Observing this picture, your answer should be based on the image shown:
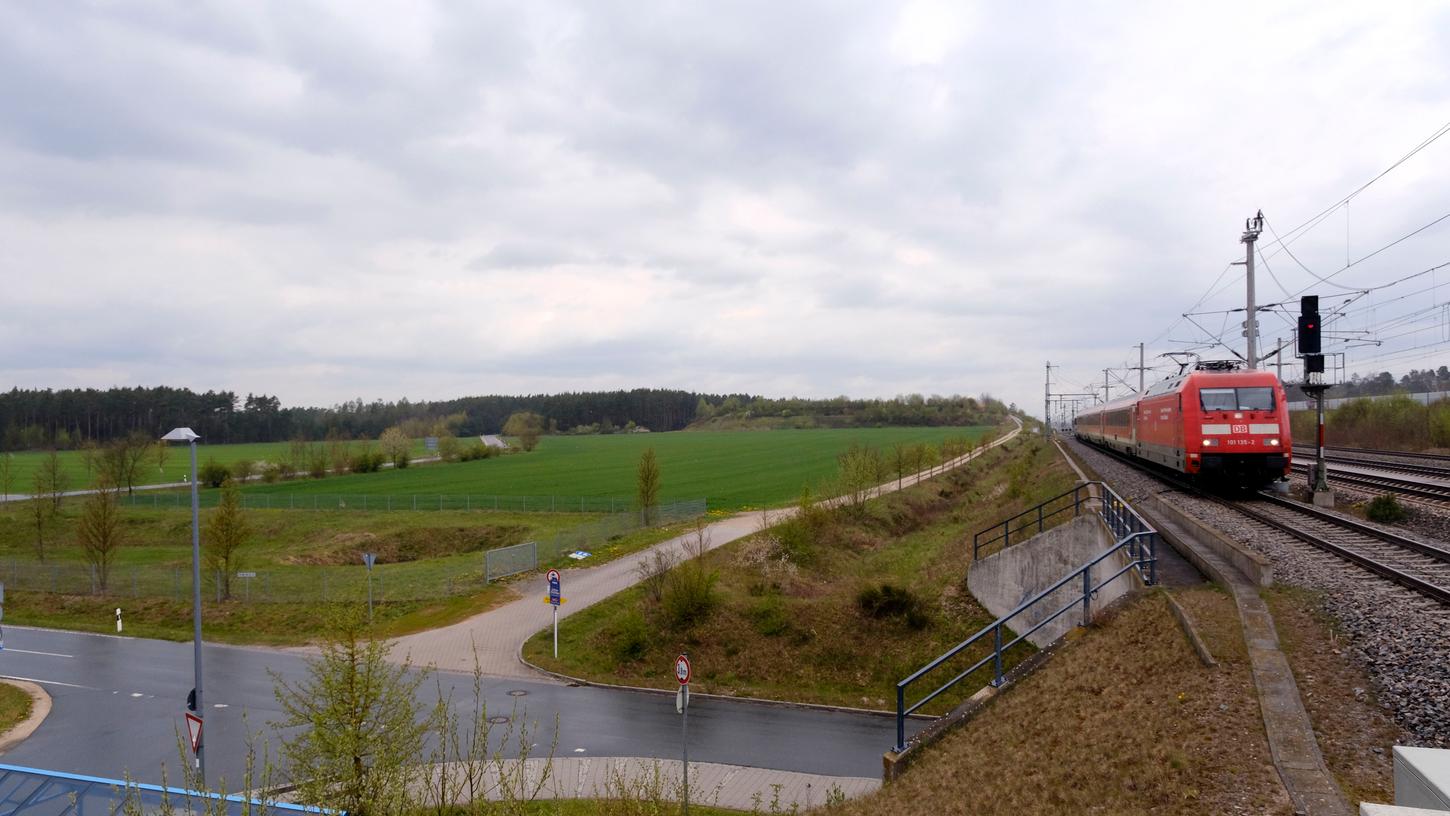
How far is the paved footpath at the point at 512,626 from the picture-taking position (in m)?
22.0

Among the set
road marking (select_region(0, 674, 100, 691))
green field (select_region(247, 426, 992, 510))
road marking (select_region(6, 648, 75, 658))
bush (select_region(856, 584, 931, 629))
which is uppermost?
bush (select_region(856, 584, 931, 629))

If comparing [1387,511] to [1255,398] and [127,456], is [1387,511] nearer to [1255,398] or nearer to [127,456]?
[1255,398]

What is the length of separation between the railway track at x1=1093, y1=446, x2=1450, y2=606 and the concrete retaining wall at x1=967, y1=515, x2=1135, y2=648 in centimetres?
324

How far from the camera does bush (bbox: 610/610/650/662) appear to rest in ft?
72.3

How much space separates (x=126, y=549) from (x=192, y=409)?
47641 millimetres

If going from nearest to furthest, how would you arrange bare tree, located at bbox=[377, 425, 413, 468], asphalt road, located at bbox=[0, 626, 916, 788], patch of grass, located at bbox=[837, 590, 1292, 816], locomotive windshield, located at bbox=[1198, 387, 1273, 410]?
patch of grass, located at bbox=[837, 590, 1292, 816] → asphalt road, located at bbox=[0, 626, 916, 788] → locomotive windshield, located at bbox=[1198, 387, 1273, 410] → bare tree, located at bbox=[377, 425, 413, 468]

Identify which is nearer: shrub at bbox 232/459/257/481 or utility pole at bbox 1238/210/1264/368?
utility pole at bbox 1238/210/1264/368

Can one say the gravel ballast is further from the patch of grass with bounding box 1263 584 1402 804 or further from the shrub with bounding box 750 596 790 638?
the shrub with bounding box 750 596 790 638

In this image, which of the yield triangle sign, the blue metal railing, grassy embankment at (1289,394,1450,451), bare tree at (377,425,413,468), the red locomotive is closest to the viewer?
the blue metal railing

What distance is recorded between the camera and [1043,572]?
19.9 meters

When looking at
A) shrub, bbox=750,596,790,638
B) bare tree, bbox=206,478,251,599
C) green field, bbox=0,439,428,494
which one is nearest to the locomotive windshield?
shrub, bbox=750,596,790,638

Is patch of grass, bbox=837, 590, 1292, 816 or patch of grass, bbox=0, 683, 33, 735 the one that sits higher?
patch of grass, bbox=837, 590, 1292, 816

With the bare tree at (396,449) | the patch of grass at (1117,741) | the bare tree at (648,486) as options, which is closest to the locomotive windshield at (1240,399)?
the patch of grass at (1117,741)

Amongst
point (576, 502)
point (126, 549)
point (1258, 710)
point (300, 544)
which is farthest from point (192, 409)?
point (1258, 710)
